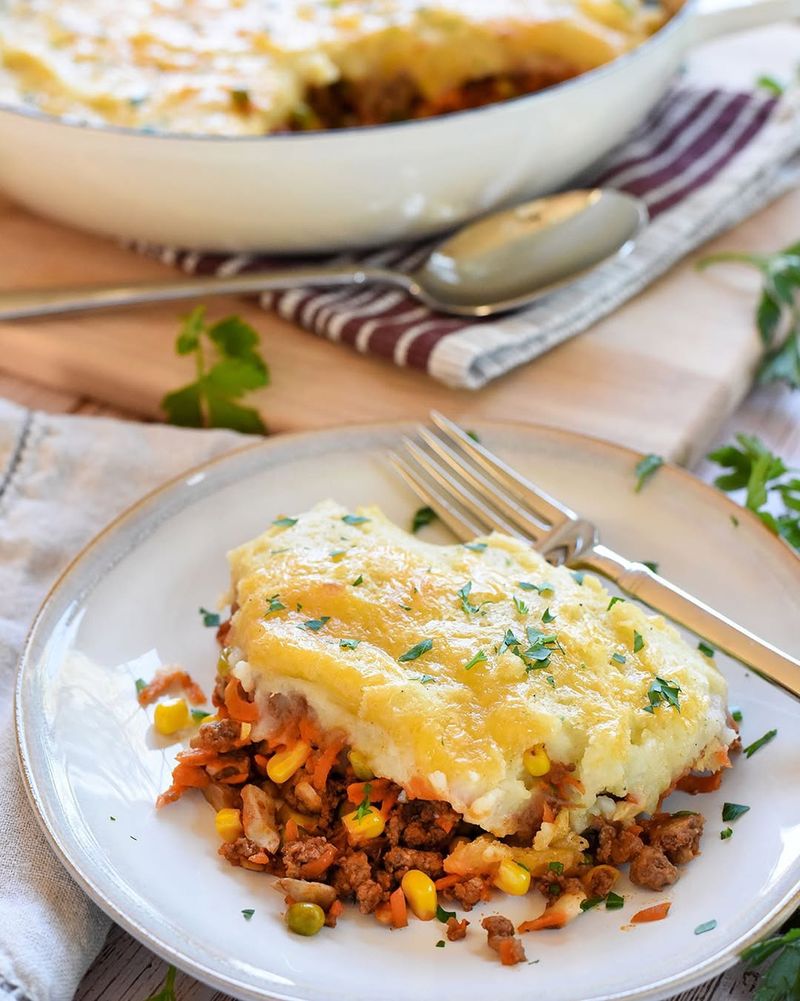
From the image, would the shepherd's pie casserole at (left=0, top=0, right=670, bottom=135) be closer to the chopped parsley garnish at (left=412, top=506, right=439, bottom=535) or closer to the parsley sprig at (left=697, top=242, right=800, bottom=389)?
the parsley sprig at (left=697, top=242, right=800, bottom=389)

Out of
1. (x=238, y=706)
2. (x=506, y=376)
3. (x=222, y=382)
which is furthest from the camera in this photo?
(x=506, y=376)

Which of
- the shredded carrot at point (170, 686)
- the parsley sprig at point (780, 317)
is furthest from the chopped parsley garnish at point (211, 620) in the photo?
the parsley sprig at point (780, 317)

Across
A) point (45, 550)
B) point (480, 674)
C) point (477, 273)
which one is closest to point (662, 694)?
point (480, 674)

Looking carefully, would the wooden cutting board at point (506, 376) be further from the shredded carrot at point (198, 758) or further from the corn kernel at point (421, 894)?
the corn kernel at point (421, 894)

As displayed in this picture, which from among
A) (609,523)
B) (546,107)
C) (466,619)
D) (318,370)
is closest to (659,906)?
(466,619)

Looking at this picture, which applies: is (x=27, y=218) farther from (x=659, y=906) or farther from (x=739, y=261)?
(x=659, y=906)

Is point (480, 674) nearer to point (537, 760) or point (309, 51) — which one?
point (537, 760)
